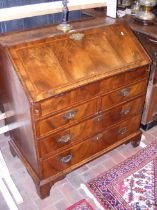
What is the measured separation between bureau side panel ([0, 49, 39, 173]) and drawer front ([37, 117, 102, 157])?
0.27 feet

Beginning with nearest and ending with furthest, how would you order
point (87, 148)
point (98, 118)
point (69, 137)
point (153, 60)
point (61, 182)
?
point (69, 137) → point (98, 118) → point (87, 148) → point (61, 182) → point (153, 60)

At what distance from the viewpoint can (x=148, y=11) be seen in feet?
8.07

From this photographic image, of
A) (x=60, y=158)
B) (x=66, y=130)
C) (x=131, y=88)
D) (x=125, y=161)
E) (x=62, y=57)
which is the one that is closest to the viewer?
(x=62, y=57)

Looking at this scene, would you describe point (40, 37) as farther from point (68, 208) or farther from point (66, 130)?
point (68, 208)

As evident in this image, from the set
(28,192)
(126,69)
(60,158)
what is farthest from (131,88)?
(28,192)

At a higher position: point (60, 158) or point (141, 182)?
point (60, 158)

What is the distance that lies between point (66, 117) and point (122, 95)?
1.74 feet

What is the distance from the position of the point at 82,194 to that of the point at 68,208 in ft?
0.57

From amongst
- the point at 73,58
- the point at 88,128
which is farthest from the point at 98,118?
the point at 73,58

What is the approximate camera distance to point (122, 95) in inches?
74.7

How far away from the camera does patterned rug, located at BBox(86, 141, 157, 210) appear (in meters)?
1.91

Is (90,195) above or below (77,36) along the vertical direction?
below

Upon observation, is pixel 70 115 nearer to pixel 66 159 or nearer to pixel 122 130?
pixel 66 159

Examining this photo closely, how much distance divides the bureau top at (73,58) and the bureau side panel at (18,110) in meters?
0.09
